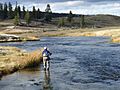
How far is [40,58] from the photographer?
4831 cm

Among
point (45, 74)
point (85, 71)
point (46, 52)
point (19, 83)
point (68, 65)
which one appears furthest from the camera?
point (68, 65)

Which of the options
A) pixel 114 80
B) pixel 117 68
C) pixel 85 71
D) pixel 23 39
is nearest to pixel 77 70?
pixel 85 71

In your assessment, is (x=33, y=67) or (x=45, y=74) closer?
(x=45, y=74)

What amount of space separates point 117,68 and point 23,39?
77.7m

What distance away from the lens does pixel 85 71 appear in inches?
1601

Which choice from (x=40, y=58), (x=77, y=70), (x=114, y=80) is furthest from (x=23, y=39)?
(x=114, y=80)

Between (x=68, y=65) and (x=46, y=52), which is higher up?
(x=46, y=52)

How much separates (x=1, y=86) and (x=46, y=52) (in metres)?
6.04

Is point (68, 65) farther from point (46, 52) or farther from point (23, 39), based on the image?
point (23, 39)

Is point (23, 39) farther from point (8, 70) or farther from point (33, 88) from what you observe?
point (33, 88)

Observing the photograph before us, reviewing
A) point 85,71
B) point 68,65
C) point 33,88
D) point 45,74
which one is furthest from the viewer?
point 68,65

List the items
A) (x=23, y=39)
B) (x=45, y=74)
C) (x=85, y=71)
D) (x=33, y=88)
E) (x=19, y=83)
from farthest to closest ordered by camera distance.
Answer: (x=23, y=39) < (x=85, y=71) < (x=45, y=74) < (x=19, y=83) < (x=33, y=88)

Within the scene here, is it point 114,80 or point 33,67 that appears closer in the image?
point 114,80

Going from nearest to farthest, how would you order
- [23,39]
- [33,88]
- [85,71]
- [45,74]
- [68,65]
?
1. [33,88]
2. [45,74]
3. [85,71]
4. [68,65]
5. [23,39]
